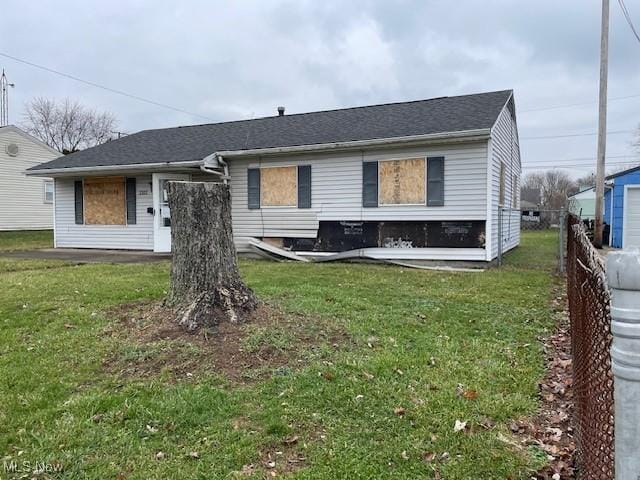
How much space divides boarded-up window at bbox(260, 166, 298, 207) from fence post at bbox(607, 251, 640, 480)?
11.5 meters

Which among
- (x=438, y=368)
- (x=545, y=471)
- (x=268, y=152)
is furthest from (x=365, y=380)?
(x=268, y=152)

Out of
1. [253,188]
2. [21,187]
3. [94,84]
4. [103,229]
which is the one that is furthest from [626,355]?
[94,84]

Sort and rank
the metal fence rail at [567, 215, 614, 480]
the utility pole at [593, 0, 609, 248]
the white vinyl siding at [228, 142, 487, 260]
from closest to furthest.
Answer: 1. the metal fence rail at [567, 215, 614, 480]
2. the white vinyl siding at [228, 142, 487, 260]
3. the utility pole at [593, 0, 609, 248]

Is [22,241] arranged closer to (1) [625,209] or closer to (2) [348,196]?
(2) [348,196]

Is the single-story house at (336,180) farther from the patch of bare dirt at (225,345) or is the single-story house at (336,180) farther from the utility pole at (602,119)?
the patch of bare dirt at (225,345)

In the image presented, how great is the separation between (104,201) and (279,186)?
19.6ft

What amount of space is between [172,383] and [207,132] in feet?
45.7

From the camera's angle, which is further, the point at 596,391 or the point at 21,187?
the point at 21,187

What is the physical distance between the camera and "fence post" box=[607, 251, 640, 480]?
46.5 inches

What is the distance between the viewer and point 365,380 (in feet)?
11.9

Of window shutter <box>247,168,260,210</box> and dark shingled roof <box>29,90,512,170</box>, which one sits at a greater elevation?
dark shingled roof <box>29,90,512,170</box>

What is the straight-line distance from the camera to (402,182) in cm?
1132

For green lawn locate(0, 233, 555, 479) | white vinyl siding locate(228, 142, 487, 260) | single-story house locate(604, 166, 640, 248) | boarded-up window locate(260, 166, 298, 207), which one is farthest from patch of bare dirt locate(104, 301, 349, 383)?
single-story house locate(604, 166, 640, 248)

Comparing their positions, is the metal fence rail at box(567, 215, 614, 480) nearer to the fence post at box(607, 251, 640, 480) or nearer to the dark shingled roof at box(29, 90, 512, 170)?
the fence post at box(607, 251, 640, 480)
